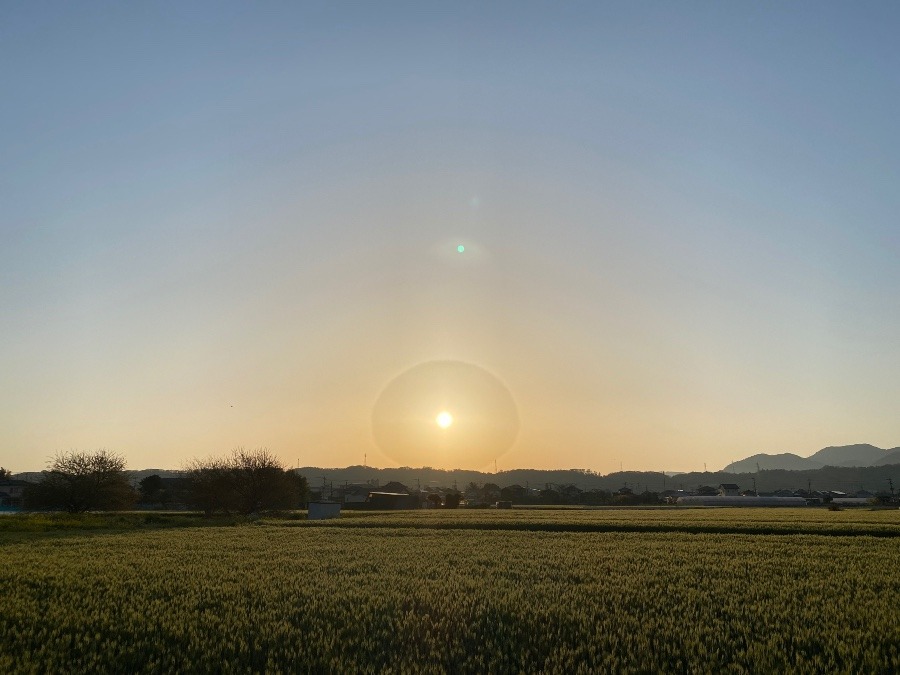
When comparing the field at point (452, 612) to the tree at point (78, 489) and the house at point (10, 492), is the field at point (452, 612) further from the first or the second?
the house at point (10, 492)

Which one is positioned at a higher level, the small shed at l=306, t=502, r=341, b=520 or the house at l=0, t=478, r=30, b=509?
the house at l=0, t=478, r=30, b=509

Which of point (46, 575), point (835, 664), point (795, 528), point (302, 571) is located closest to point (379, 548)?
point (302, 571)

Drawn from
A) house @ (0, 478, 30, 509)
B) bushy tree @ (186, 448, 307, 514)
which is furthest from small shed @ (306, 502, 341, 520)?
house @ (0, 478, 30, 509)

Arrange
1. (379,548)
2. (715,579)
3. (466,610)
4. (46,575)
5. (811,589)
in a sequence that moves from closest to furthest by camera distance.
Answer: (466,610)
(811,589)
(715,579)
(46,575)
(379,548)

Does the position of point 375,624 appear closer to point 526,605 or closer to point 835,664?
point 526,605

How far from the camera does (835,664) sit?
10812mm

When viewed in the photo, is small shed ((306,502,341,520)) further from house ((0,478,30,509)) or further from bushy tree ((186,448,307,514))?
house ((0,478,30,509))

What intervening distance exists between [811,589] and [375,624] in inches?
476

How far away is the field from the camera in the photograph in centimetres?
1134

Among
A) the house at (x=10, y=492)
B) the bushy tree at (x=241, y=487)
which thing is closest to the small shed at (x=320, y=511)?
the bushy tree at (x=241, y=487)

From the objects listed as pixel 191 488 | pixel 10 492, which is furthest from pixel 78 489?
pixel 10 492

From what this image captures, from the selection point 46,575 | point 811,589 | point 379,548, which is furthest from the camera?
point 379,548

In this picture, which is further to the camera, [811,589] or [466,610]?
[811,589]

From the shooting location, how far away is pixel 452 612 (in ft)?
46.6
